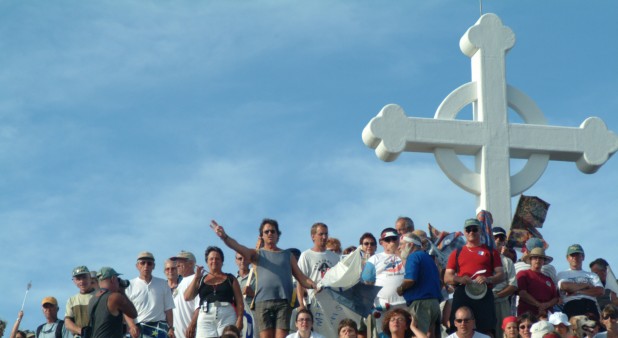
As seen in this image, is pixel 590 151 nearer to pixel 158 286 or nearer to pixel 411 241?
pixel 411 241

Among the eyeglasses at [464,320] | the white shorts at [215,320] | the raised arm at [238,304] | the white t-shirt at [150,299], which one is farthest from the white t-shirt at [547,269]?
the white t-shirt at [150,299]

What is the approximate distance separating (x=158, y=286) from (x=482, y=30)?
5.99 metres

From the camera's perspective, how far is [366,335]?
53.1 feet

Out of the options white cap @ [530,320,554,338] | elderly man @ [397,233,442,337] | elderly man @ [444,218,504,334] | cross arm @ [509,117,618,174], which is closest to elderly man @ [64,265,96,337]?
elderly man @ [397,233,442,337]

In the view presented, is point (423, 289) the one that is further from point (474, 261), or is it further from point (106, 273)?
point (106, 273)

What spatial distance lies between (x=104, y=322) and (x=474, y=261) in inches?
164

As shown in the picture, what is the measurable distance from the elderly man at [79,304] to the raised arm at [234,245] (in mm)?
1738

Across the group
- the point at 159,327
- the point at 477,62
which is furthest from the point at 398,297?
the point at 477,62

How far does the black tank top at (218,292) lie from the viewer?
1580 centimetres

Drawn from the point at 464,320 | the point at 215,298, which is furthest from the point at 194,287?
the point at 464,320

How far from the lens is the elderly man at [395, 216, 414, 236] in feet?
57.5

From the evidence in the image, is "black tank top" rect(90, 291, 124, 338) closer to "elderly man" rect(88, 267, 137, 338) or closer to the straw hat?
"elderly man" rect(88, 267, 137, 338)

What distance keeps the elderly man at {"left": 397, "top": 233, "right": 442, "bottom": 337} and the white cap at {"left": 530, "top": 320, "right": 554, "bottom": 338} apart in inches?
46.7

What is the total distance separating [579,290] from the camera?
55.3 feet
